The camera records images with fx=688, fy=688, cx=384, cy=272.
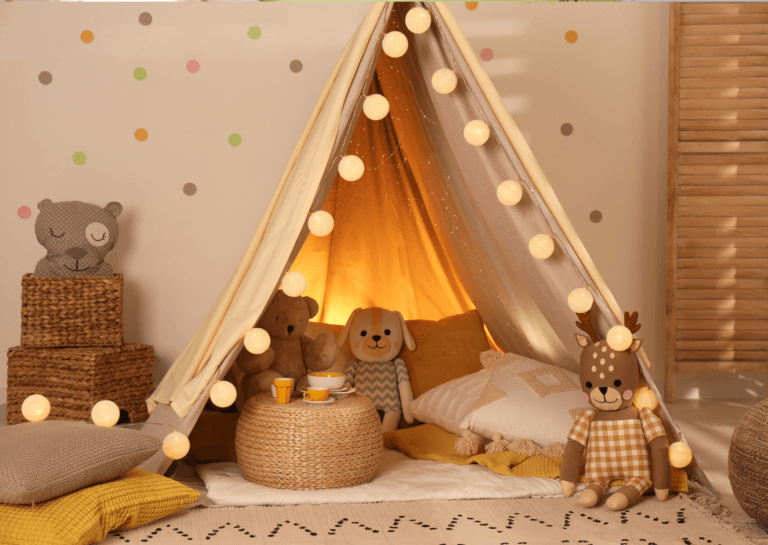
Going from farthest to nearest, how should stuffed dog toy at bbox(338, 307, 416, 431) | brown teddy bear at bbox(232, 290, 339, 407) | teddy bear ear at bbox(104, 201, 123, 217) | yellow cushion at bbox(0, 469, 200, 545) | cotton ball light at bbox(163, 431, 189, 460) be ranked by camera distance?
teddy bear ear at bbox(104, 201, 123, 217), stuffed dog toy at bbox(338, 307, 416, 431), brown teddy bear at bbox(232, 290, 339, 407), cotton ball light at bbox(163, 431, 189, 460), yellow cushion at bbox(0, 469, 200, 545)

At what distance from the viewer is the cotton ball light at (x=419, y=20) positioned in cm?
188

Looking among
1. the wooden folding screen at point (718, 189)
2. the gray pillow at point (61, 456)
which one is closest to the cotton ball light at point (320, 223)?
the gray pillow at point (61, 456)

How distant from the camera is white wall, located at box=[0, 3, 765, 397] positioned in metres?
3.19

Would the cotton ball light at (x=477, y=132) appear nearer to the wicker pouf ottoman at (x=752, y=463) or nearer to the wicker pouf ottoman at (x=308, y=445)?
the wicker pouf ottoman at (x=308, y=445)

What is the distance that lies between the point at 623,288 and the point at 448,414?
1391mm

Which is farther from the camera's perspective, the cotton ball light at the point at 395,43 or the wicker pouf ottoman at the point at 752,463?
the cotton ball light at the point at 395,43

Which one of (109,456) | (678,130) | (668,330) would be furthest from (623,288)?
(109,456)

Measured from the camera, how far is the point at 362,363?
108 inches

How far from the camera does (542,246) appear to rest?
1.91m

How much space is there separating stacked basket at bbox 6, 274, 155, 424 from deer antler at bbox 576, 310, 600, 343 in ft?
5.97

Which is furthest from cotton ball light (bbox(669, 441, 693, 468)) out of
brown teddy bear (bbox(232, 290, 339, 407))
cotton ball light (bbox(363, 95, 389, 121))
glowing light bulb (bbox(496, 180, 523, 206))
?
cotton ball light (bbox(363, 95, 389, 121))

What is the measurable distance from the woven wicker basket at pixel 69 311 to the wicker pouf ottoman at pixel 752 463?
2.30 metres

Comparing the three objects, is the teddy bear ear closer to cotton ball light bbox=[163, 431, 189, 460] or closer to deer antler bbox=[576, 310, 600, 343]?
cotton ball light bbox=[163, 431, 189, 460]

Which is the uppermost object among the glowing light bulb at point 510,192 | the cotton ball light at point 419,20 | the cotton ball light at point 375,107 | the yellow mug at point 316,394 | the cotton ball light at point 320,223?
the cotton ball light at point 419,20
